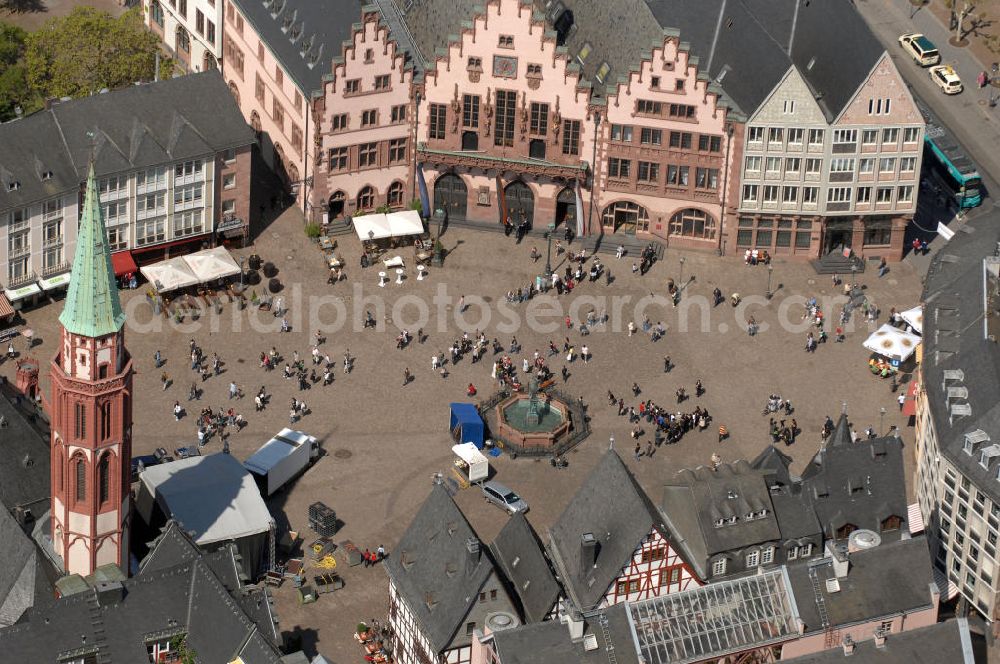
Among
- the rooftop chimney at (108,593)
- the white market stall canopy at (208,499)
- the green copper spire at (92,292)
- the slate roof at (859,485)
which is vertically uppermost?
the green copper spire at (92,292)

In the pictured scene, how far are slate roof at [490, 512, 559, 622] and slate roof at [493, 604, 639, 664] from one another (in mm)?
8148

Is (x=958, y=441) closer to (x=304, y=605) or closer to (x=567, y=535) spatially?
(x=567, y=535)

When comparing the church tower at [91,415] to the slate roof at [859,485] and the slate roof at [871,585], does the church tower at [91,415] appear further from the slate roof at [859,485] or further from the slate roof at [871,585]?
the slate roof at [859,485]

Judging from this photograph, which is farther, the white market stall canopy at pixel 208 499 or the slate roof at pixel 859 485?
the slate roof at pixel 859 485

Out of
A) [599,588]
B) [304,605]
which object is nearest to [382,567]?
[304,605]

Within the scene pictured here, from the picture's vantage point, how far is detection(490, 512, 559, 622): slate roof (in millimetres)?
181750

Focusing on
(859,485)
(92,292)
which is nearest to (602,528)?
(859,485)

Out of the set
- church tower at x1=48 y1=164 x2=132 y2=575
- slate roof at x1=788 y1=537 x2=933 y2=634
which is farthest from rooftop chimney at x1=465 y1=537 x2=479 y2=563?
church tower at x1=48 y1=164 x2=132 y2=575

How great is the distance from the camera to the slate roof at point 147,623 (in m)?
172

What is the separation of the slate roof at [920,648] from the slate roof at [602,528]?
15748mm

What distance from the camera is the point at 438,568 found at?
182 meters

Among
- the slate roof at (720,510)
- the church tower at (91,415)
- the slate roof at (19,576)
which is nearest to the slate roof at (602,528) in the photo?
the slate roof at (720,510)

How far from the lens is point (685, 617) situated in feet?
577

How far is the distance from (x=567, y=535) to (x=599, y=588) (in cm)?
501
